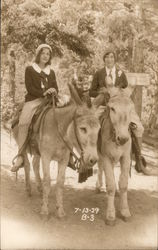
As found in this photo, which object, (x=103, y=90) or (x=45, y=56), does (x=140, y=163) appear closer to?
(x=103, y=90)

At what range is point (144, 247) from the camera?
238 centimetres

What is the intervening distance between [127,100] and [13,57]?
2.84 feet

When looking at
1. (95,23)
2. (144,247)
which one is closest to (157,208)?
(144,247)

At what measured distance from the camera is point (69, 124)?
7.63ft

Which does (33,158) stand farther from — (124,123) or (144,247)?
(144,247)

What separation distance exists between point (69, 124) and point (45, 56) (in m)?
0.53

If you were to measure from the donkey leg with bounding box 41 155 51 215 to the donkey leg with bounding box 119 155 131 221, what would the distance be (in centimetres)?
48

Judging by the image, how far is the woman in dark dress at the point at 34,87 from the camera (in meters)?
2.55

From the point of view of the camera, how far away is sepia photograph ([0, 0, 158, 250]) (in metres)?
2.40

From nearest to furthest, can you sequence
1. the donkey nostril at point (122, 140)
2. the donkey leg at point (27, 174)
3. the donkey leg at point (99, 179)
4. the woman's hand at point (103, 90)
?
the donkey nostril at point (122, 140) → the woman's hand at point (103, 90) → the donkey leg at point (99, 179) → the donkey leg at point (27, 174)

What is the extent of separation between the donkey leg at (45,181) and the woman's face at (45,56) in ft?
2.14

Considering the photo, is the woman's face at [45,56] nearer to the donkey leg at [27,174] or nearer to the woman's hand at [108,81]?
the woman's hand at [108,81]

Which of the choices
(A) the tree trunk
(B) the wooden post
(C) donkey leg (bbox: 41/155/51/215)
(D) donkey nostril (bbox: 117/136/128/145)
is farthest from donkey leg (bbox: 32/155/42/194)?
(B) the wooden post

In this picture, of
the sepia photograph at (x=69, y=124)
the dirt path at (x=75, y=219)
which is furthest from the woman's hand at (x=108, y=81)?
the dirt path at (x=75, y=219)
